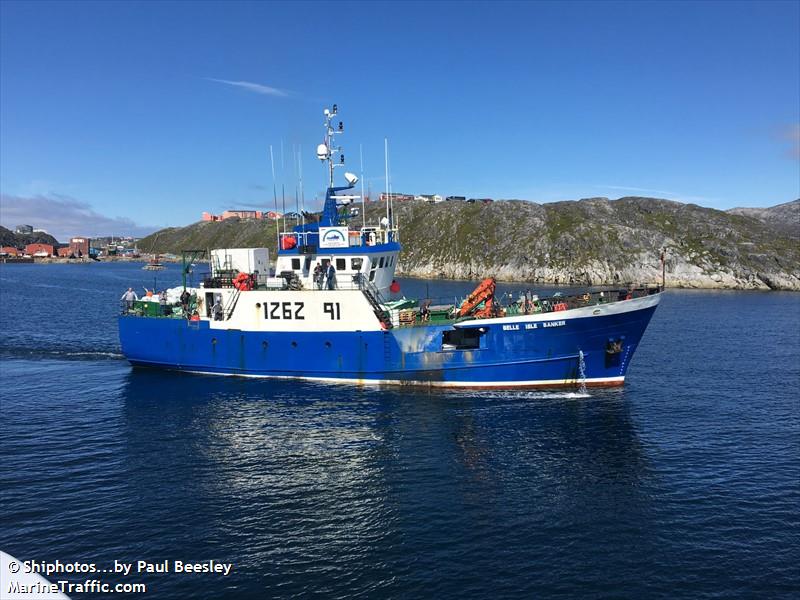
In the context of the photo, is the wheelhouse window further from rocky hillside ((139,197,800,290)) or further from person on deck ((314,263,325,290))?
rocky hillside ((139,197,800,290))

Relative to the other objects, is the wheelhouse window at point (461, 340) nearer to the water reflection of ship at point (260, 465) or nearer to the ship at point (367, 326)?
the ship at point (367, 326)

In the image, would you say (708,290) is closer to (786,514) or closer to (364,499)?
(786,514)

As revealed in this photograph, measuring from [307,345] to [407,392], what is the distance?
269 inches

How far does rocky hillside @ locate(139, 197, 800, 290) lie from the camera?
384ft

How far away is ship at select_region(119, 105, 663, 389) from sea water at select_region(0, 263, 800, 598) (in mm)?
1422

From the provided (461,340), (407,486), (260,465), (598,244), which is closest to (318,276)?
(461,340)

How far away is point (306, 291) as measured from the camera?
32594 mm

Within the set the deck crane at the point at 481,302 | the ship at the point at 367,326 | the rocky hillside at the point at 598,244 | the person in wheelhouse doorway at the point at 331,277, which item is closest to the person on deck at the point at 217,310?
the ship at the point at 367,326

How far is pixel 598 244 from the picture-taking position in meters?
131

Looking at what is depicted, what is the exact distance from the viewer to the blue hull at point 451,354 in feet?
101

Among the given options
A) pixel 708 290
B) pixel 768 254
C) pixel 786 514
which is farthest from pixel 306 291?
pixel 768 254

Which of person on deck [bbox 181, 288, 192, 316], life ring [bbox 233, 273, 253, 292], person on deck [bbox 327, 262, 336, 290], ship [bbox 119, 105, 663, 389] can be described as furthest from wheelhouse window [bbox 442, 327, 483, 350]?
person on deck [bbox 181, 288, 192, 316]

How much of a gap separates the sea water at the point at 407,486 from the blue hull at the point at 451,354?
115 centimetres

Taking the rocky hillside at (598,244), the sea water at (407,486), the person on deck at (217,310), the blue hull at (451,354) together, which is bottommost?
the sea water at (407,486)
